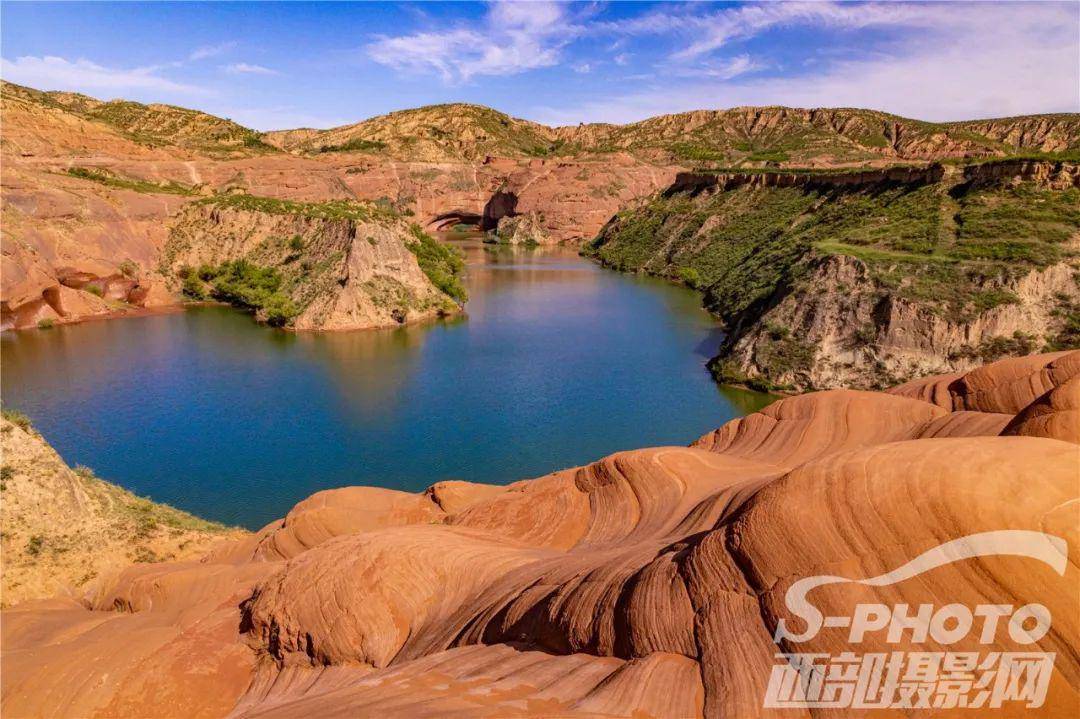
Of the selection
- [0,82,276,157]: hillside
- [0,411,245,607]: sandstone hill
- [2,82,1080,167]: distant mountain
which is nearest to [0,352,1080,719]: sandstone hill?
[0,411,245,607]: sandstone hill

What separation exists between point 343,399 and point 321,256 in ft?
108

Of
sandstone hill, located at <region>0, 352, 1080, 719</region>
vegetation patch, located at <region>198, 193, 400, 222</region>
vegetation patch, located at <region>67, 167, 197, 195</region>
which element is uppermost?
vegetation patch, located at <region>67, 167, 197, 195</region>

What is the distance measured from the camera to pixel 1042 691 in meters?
6.41

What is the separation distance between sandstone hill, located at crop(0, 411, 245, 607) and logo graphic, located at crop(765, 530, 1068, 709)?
21469mm

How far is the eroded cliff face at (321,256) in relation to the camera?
61.2 m

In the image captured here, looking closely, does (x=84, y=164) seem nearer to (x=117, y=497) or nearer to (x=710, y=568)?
(x=117, y=497)

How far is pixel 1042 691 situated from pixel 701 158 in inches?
6380

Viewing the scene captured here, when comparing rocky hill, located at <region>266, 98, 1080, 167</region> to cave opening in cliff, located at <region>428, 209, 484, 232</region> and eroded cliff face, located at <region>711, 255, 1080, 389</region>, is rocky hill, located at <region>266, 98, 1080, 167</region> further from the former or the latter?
eroded cliff face, located at <region>711, 255, 1080, 389</region>

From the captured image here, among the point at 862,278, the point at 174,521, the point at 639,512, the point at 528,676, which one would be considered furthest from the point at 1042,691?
the point at 862,278

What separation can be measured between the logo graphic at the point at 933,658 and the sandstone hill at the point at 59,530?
845 inches

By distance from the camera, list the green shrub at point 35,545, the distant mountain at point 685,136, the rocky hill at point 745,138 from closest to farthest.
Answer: the green shrub at point 35,545, the distant mountain at point 685,136, the rocky hill at point 745,138

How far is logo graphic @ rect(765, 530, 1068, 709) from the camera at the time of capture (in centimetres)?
659

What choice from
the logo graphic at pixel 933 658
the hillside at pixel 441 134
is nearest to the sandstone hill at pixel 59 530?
the logo graphic at pixel 933 658

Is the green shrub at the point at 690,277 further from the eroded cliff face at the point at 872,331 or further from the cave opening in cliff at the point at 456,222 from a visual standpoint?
the cave opening in cliff at the point at 456,222
